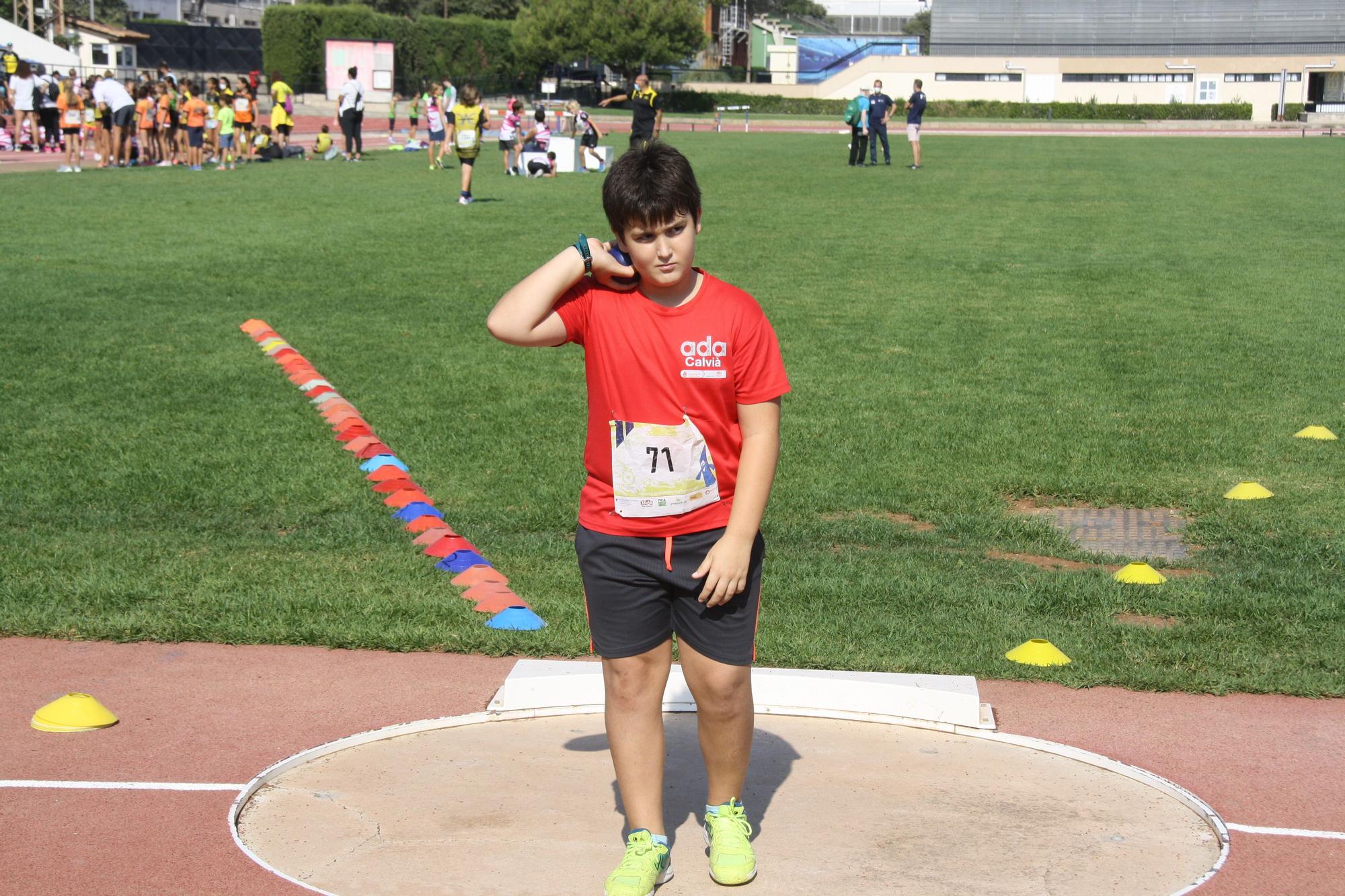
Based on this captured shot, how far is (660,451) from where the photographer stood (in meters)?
3.70

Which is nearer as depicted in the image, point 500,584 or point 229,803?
point 229,803

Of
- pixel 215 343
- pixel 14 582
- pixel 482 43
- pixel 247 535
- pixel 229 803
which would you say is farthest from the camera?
pixel 482 43

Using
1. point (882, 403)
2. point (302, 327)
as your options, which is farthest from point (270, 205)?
point (882, 403)

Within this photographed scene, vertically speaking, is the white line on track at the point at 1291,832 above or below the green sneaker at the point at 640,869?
below

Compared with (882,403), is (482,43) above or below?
above

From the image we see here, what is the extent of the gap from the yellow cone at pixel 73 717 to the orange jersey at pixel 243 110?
28778 millimetres

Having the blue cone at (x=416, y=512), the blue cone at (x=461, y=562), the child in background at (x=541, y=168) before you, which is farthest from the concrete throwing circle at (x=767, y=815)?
the child in background at (x=541, y=168)

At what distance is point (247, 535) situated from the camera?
761cm

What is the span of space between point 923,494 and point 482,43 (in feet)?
245

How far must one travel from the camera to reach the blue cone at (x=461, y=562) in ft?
23.0

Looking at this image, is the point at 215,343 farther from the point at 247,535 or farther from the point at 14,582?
the point at 14,582

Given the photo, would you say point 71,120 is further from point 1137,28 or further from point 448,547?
point 1137,28

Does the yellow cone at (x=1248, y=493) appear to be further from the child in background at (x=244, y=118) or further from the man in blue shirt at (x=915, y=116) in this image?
the child in background at (x=244, y=118)

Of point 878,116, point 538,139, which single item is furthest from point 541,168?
point 878,116
